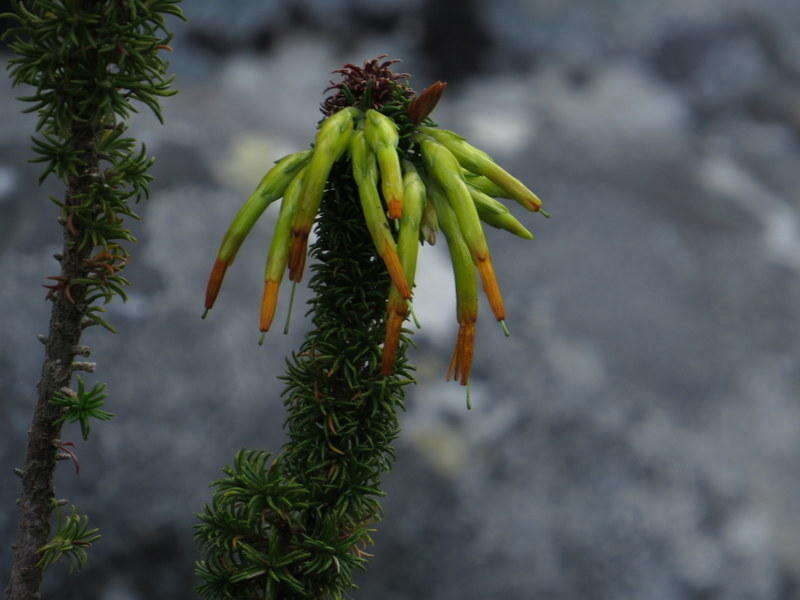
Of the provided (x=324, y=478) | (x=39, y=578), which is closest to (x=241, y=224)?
(x=324, y=478)

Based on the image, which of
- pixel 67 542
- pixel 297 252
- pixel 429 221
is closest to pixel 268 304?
pixel 297 252

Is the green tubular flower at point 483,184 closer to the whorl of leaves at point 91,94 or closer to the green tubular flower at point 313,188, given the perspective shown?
the green tubular flower at point 313,188

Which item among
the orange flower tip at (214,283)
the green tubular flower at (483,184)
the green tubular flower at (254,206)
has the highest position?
the green tubular flower at (483,184)

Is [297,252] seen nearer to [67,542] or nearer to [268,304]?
[268,304]

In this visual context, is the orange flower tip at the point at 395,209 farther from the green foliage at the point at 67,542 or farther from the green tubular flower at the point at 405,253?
the green foliage at the point at 67,542

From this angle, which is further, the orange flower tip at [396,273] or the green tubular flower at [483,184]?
the green tubular flower at [483,184]

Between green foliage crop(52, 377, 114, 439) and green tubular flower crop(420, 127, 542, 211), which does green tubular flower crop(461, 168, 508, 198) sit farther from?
green foliage crop(52, 377, 114, 439)

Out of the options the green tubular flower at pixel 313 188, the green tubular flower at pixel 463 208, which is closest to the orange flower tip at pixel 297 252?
the green tubular flower at pixel 313 188

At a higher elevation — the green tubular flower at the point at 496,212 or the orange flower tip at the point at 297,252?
the green tubular flower at the point at 496,212
